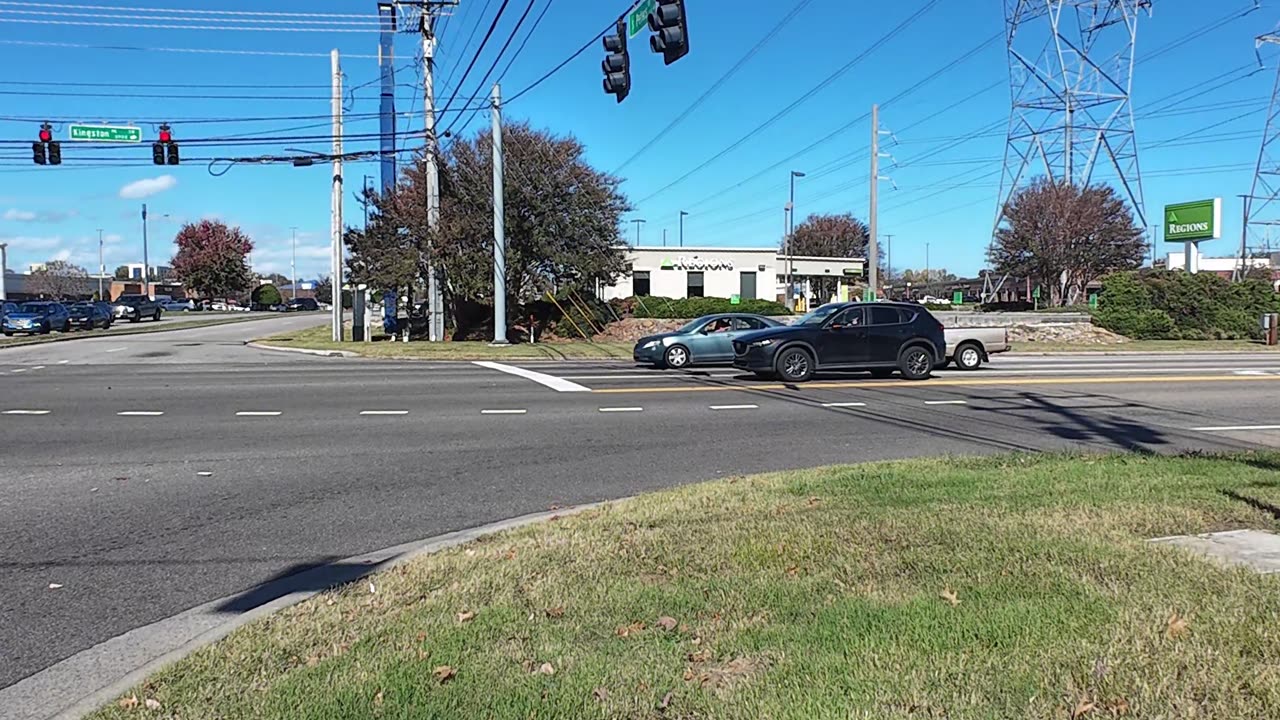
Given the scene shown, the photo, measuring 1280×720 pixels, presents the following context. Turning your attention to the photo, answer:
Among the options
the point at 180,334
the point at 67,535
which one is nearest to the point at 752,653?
the point at 67,535

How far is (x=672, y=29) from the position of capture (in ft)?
41.0

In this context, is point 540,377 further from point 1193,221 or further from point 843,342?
point 1193,221

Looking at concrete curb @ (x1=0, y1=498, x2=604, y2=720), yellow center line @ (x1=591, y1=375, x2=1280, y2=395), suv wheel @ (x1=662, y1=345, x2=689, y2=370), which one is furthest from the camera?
suv wheel @ (x1=662, y1=345, x2=689, y2=370)

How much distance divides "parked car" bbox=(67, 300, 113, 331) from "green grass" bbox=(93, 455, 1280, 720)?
47355mm

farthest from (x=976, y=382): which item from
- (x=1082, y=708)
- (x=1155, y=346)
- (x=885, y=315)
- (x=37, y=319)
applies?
(x=37, y=319)

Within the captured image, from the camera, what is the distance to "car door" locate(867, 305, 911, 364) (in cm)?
1880

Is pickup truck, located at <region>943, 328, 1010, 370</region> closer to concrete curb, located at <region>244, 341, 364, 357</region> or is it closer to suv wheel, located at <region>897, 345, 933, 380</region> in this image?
suv wheel, located at <region>897, 345, 933, 380</region>

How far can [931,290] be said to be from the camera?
140 metres

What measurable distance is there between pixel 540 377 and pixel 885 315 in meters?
7.17

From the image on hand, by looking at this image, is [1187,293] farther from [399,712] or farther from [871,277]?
[399,712]

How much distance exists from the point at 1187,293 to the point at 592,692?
39928 millimetres

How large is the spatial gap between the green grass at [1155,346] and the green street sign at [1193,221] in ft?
38.3

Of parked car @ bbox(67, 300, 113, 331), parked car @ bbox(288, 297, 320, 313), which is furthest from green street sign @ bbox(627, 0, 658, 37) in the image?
parked car @ bbox(288, 297, 320, 313)

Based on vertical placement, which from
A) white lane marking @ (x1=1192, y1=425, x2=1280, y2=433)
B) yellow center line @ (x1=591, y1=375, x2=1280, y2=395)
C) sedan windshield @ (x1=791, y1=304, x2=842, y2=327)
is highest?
A: sedan windshield @ (x1=791, y1=304, x2=842, y2=327)
